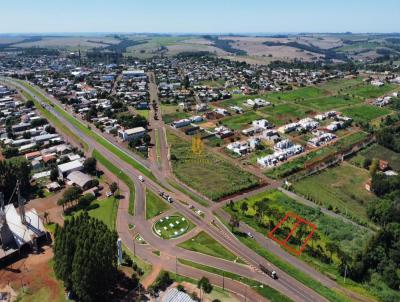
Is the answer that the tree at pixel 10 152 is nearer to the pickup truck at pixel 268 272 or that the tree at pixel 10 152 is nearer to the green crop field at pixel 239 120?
the green crop field at pixel 239 120

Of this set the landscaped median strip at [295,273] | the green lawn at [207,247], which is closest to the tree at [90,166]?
the green lawn at [207,247]

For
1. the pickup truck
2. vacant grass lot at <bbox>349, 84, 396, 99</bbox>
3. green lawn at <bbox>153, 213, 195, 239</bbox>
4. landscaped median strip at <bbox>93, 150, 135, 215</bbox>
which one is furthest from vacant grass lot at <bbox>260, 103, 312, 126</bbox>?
the pickup truck

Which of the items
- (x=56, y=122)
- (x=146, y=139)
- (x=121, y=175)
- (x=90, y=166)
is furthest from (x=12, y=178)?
(x=56, y=122)

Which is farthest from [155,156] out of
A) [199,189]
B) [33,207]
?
[33,207]

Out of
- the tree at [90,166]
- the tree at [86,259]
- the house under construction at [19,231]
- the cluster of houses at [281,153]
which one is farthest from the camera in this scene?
the cluster of houses at [281,153]

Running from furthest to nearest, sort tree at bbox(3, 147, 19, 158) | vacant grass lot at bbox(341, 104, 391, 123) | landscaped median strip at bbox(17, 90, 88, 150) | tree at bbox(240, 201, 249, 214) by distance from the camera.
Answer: vacant grass lot at bbox(341, 104, 391, 123)
landscaped median strip at bbox(17, 90, 88, 150)
tree at bbox(3, 147, 19, 158)
tree at bbox(240, 201, 249, 214)

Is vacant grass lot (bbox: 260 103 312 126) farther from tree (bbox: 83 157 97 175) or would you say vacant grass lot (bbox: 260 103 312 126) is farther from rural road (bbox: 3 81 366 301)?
tree (bbox: 83 157 97 175)
